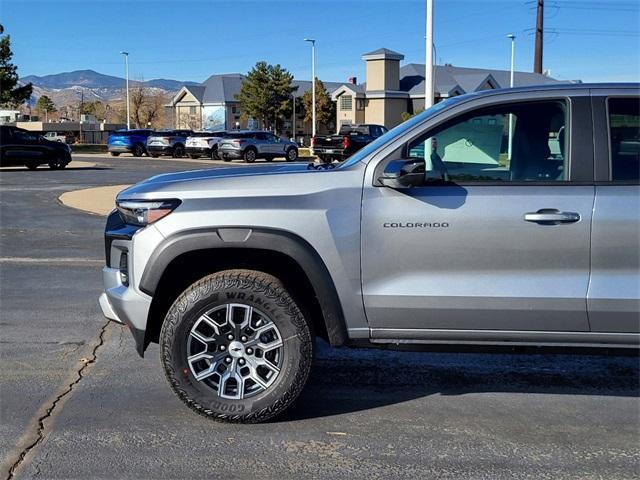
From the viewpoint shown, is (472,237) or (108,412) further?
(108,412)

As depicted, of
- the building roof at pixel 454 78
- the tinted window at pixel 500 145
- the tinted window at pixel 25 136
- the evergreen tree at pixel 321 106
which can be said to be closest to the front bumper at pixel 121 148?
the tinted window at pixel 25 136

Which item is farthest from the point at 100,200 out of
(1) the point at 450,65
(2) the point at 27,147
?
(1) the point at 450,65

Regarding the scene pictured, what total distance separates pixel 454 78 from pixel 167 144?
3662 cm

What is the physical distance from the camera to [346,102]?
72188 mm

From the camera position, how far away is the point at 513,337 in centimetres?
433

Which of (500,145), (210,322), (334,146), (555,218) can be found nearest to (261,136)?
(334,146)

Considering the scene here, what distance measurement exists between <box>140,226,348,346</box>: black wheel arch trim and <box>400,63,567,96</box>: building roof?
62.9 m

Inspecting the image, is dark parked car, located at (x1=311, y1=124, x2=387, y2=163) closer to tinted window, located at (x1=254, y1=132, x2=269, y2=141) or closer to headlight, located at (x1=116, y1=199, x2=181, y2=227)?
tinted window, located at (x1=254, y1=132, x2=269, y2=141)

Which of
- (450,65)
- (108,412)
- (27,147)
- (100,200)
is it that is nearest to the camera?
(108,412)

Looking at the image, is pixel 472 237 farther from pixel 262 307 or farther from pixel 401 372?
pixel 401 372

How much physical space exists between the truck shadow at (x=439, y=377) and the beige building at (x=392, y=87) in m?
61.1

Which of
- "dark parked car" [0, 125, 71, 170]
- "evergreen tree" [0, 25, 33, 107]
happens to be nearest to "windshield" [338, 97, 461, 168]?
"dark parked car" [0, 125, 71, 170]

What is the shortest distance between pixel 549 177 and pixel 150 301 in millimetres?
2490

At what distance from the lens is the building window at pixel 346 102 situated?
71625 millimetres
